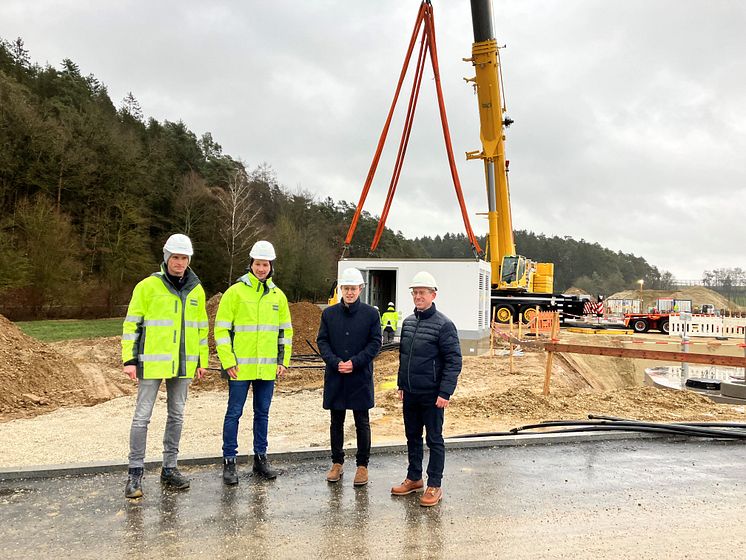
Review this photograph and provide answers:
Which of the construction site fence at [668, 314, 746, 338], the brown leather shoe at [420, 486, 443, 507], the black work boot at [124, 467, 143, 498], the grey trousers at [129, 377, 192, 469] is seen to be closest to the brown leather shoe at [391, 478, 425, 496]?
the brown leather shoe at [420, 486, 443, 507]

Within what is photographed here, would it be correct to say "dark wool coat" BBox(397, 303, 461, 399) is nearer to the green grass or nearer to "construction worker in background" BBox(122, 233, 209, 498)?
"construction worker in background" BBox(122, 233, 209, 498)

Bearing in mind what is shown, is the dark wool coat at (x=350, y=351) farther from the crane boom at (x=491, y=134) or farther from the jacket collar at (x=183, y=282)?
the crane boom at (x=491, y=134)

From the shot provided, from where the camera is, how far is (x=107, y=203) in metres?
34.8

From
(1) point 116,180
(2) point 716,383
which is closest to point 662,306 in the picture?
(2) point 716,383

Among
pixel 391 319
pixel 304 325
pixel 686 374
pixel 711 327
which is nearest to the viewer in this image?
pixel 686 374

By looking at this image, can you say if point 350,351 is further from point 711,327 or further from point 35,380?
point 711,327

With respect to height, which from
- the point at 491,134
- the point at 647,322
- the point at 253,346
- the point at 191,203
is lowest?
the point at 647,322

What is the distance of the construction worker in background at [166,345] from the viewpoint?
3965mm

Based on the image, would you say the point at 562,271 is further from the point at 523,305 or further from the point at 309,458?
the point at 309,458

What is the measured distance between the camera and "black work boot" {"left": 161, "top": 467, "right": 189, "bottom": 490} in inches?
159

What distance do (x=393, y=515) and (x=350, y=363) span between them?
1.18m

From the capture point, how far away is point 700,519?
146 inches

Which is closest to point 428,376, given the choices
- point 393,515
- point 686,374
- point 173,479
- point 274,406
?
point 393,515

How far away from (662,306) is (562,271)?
6732 centimetres
